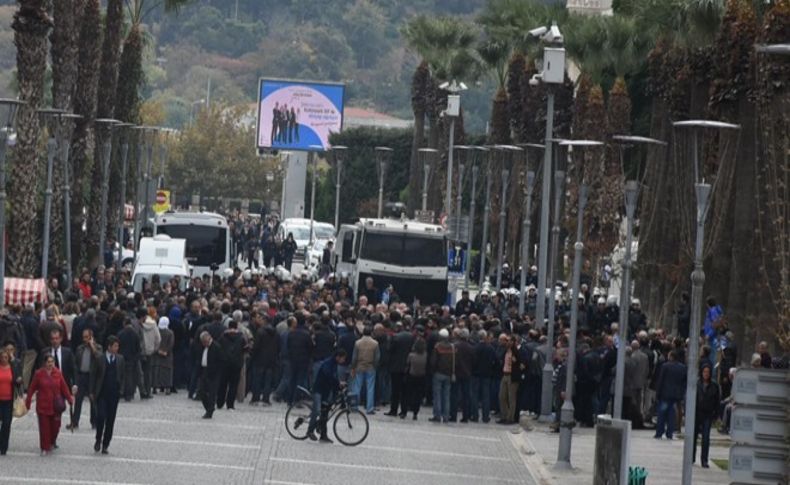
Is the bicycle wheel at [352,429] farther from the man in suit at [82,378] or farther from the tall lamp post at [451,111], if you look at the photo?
the tall lamp post at [451,111]

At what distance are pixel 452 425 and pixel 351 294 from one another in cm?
1764

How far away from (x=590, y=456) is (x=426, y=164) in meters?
54.6

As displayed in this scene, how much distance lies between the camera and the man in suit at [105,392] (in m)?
28.8

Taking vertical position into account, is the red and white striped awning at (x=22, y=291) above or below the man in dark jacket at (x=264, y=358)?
above

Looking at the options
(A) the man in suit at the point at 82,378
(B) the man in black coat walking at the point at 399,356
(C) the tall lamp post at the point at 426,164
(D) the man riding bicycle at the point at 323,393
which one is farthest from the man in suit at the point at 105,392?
(C) the tall lamp post at the point at 426,164

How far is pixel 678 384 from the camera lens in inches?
1390

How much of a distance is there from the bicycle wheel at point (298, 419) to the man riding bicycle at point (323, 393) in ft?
0.52

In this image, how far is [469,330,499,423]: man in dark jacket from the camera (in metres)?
37.6

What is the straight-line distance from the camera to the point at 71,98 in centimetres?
5888

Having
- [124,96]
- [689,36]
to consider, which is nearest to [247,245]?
[124,96]

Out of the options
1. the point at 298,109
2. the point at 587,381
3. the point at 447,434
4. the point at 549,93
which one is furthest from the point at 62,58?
the point at 298,109

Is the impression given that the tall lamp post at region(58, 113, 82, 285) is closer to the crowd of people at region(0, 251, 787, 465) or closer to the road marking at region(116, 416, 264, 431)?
the crowd of people at region(0, 251, 787, 465)

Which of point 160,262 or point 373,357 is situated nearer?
point 373,357

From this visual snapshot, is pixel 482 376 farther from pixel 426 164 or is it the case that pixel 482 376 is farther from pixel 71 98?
pixel 426 164
